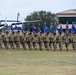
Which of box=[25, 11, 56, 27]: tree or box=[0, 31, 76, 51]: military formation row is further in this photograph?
box=[25, 11, 56, 27]: tree

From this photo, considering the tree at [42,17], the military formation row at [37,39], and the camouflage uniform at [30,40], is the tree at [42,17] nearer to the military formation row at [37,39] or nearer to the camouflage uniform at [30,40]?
the military formation row at [37,39]

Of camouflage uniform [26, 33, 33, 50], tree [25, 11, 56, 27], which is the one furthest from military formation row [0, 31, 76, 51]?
tree [25, 11, 56, 27]

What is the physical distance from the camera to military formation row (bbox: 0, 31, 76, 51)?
27.3 meters

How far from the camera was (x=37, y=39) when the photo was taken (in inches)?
1090

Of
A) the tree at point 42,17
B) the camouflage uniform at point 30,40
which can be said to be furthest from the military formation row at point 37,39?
the tree at point 42,17

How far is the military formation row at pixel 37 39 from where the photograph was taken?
27344 mm

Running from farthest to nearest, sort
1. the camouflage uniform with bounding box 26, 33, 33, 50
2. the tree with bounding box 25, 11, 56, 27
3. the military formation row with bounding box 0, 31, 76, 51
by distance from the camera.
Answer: the tree with bounding box 25, 11, 56, 27 < the camouflage uniform with bounding box 26, 33, 33, 50 < the military formation row with bounding box 0, 31, 76, 51

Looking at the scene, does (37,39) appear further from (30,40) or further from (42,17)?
(42,17)

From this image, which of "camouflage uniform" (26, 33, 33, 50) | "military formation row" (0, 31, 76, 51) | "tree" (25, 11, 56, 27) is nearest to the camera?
"military formation row" (0, 31, 76, 51)

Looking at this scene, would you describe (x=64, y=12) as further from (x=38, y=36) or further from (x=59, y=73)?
(x=59, y=73)

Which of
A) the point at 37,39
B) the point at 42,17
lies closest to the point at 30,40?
the point at 37,39

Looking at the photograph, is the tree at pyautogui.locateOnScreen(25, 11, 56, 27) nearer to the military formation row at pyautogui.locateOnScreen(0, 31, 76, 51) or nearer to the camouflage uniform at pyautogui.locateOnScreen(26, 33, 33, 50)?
the military formation row at pyautogui.locateOnScreen(0, 31, 76, 51)

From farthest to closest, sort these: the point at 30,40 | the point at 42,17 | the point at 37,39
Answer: the point at 42,17 < the point at 30,40 < the point at 37,39

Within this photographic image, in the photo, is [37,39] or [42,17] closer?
[37,39]
